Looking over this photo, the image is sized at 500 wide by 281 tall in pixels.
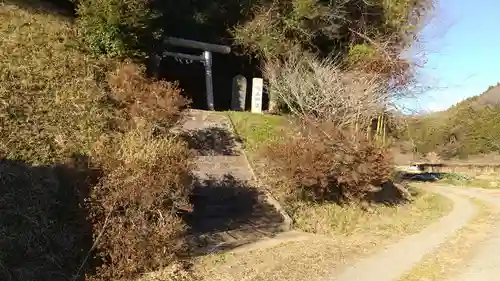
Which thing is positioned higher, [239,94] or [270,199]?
[239,94]

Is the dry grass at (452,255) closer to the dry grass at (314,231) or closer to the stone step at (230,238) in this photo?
the dry grass at (314,231)

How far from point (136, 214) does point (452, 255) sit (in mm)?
6807

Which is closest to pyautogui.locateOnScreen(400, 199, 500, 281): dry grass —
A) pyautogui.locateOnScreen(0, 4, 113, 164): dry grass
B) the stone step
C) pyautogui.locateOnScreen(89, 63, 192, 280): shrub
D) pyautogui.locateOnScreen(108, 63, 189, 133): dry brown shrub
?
the stone step

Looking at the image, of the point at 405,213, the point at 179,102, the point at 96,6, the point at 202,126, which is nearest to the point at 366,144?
the point at 405,213

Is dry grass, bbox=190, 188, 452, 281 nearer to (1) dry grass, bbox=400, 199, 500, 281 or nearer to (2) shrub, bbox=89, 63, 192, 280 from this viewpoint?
(2) shrub, bbox=89, 63, 192, 280

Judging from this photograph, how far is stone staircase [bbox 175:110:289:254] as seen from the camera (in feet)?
32.7

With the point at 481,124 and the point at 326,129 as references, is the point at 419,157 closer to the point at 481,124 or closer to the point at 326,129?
the point at 481,124

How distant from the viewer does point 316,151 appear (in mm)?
13195

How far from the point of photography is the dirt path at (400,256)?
806 centimetres

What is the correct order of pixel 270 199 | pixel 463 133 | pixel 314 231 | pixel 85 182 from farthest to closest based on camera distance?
pixel 463 133 < pixel 270 199 < pixel 314 231 < pixel 85 182

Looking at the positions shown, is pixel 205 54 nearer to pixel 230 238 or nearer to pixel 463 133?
pixel 230 238

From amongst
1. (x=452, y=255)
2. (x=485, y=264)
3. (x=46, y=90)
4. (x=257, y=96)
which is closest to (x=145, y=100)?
(x=46, y=90)

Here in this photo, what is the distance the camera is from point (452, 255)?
9938 millimetres

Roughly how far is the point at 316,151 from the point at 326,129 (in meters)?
1.47
